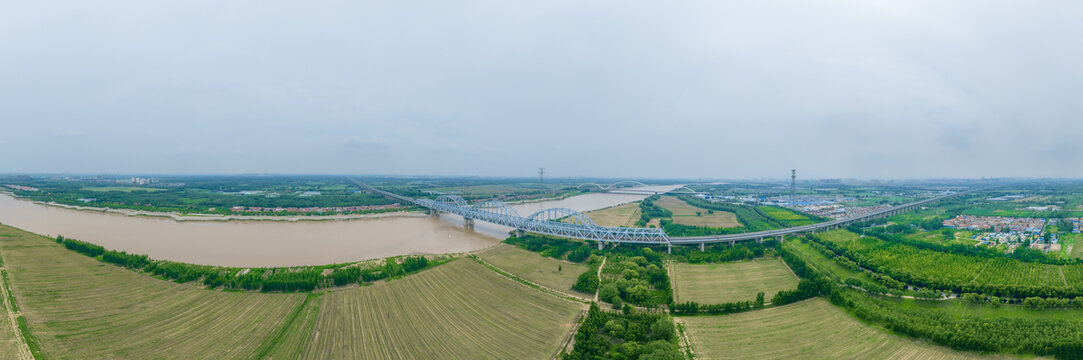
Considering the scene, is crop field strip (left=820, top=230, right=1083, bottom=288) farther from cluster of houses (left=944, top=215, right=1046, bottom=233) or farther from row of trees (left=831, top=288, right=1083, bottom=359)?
cluster of houses (left=944, top=215, right=1046, bottom=233)

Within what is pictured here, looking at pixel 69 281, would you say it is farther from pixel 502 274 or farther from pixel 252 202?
pixel 252 202

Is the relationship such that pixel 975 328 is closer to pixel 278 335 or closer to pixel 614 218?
pixel 278 335

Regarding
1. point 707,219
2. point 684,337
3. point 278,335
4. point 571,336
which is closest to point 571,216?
point 707,219

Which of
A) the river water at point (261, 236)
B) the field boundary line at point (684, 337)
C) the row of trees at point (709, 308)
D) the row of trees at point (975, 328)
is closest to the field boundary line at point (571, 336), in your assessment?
the field boundary line at point (684, 337)

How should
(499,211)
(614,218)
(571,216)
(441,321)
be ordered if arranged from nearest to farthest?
(441,321) < (571,216) < (614,218) < (499,211)

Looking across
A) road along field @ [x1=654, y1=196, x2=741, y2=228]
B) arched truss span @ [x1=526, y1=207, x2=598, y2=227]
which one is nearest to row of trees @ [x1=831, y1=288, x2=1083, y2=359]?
arched truss span @ [x1=526, y1=207, x2=598, y2=227]

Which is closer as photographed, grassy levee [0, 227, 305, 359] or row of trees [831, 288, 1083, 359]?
row of trees [831, 288, 1083, 359]
